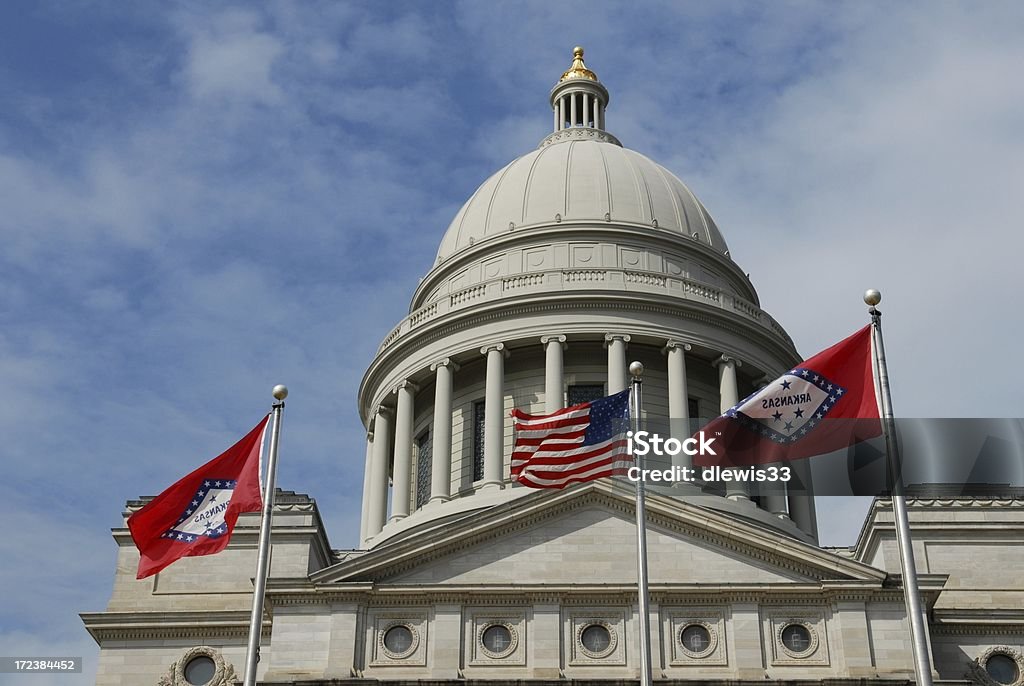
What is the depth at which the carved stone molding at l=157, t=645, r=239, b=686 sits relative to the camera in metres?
39.1

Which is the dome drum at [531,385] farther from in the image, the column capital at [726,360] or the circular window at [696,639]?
the circular window at [696,639]

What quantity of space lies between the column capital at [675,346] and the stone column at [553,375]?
3730 millimetres

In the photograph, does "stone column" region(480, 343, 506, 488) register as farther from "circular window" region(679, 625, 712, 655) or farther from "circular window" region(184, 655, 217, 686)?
"circular window" region(679, 625, 712, 655)

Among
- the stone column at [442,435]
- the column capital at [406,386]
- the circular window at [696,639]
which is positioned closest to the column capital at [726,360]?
the stone column at [442,435]

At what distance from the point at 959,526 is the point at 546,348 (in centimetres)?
Result: 1564

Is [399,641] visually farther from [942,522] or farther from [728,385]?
[728,385]

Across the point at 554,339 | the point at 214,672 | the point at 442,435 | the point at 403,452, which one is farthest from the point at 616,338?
the point at 214,672

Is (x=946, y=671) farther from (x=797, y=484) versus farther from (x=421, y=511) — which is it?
(x=421, y=511)

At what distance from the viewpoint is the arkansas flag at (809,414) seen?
2420 centimetres

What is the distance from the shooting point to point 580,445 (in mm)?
30438

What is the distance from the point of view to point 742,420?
24.9m

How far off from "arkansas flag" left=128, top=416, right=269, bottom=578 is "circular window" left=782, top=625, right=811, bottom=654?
50.6 ft

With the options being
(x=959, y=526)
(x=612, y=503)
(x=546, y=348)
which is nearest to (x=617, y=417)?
(x=612, y=503)

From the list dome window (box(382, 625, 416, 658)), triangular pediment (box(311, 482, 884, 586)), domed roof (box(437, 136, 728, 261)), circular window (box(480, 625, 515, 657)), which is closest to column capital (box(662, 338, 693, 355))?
domed roof (box(437, 136, 728, 261))
